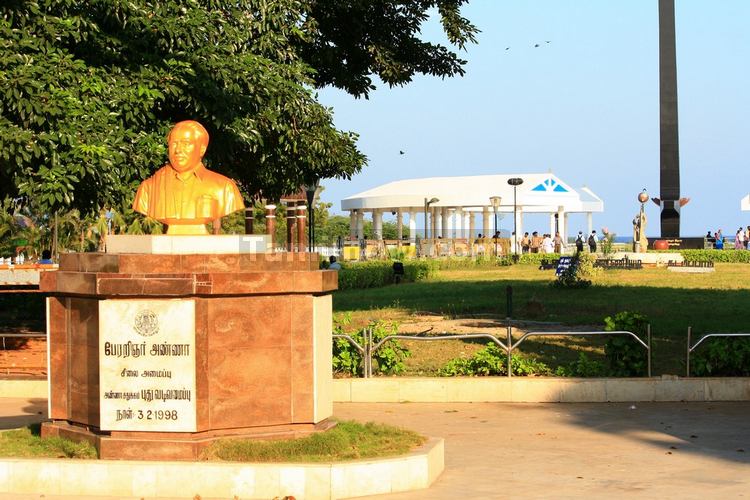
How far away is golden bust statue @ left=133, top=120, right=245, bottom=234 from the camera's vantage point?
931 cm

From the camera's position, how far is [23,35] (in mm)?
13602

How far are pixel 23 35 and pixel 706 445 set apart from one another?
9.08 m

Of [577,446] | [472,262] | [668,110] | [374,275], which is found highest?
[668,110]

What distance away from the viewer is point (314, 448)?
862 centimetres

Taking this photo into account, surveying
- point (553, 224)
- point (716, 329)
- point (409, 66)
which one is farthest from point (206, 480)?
point (553, 224)

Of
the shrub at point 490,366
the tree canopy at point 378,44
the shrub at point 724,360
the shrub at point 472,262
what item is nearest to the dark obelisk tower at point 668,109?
the shrub at point 472,262

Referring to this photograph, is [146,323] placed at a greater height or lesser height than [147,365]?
greater

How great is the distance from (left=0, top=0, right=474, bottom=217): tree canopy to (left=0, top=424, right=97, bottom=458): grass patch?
456 centimetres

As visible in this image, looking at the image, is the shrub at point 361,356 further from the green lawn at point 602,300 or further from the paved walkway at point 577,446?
the green lawn at point 602,300

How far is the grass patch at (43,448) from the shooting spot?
884 centimetres

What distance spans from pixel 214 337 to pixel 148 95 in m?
6.56

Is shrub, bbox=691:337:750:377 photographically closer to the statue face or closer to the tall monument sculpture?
the statue face

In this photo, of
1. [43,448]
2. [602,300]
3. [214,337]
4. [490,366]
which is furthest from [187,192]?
[602,300]

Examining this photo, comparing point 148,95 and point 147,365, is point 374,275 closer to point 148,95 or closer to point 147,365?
point 148,95
